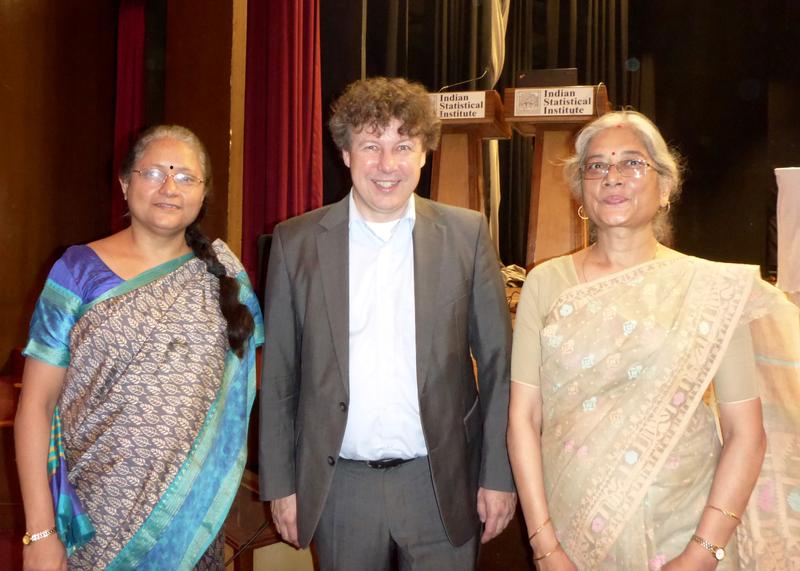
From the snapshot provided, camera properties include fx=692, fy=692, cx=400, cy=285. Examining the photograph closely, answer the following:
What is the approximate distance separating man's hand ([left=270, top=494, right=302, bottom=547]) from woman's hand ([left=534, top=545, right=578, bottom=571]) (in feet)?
1.83

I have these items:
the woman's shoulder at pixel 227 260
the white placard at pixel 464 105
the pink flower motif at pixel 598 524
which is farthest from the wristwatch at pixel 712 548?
the white placard at pixel 464 105

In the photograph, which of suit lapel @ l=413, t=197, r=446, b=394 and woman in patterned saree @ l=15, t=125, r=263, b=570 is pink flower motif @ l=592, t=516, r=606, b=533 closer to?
suit lapel @ l=413, t=197, r=446, b=394

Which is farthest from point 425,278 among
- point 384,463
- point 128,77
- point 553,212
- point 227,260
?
point 128,77

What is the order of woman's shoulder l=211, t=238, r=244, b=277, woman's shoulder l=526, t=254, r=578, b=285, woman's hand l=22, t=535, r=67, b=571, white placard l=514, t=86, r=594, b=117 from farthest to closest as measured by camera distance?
white placard l=514, t=86, r=594, b=117
woman's shoulder l=211, t=238, r=244, b=277
woman's shoulder l=526, t=254, r=578, b=285
woman's hand l=22, t=535, r=67, b=571

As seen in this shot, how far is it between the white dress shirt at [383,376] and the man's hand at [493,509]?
0.18m

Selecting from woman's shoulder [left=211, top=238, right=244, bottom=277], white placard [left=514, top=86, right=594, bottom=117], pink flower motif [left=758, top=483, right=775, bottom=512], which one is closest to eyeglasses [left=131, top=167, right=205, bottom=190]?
woman's shoulder [left=211, top=238, right=244, bottom=277]

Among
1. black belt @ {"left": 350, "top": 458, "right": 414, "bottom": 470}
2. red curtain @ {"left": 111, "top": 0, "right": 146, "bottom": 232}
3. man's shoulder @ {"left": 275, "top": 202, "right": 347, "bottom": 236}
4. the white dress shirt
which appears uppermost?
red curtain @ {"left": 111, "top": 0, "right": 146, "bottom": 232}

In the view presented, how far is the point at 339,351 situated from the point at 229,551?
1.40 meters

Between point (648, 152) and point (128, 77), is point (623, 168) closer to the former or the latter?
point (648, 152)

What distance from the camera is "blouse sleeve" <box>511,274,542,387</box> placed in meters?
1.50

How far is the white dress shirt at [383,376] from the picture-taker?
1.52 metres

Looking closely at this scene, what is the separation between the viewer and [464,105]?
2900 mm

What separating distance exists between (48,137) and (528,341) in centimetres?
335

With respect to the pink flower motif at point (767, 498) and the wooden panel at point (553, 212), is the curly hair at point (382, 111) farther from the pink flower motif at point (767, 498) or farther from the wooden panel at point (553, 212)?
the wooden panel at point (553, 212)
